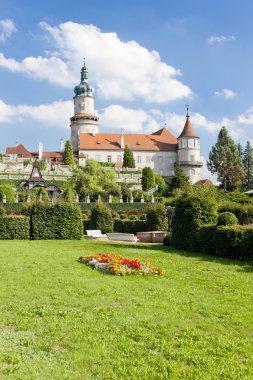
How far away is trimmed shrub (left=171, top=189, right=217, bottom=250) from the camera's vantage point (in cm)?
1709

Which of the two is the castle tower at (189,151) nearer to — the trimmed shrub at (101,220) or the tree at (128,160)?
the tree at (128,160)

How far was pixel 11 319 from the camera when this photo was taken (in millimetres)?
6504

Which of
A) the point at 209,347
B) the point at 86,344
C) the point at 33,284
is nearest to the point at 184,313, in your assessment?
the point at 209,347

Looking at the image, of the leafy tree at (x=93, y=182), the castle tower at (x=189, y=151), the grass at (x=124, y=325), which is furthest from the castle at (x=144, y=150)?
the grass at (x=124, y=325)

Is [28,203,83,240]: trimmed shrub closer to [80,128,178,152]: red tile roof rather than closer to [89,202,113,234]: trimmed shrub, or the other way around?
[89,202,113,234]: trimmed shrub

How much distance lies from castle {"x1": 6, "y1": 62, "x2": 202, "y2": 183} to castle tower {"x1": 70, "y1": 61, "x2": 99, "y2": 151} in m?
0.55

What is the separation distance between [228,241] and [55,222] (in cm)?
1098

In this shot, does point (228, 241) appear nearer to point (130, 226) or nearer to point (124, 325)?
point (124, 325)

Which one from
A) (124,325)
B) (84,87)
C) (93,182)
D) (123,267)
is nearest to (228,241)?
(123,267)

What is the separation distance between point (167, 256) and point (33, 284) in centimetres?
654

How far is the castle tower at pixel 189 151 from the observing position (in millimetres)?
83562

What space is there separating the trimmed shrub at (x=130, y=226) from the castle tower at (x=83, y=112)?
60654 mm

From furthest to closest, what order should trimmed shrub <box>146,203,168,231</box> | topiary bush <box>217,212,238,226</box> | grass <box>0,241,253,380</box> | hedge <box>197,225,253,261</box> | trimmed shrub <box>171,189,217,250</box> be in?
trimmed shrub <box>146,203,168,231</box> < trimmed shrub <box>171,189,217,250</box> < topiary bush <box>217,212,238,226</box> < hedge <box>197,225,253,261</box> < grass <box>0,241,253,380</box>

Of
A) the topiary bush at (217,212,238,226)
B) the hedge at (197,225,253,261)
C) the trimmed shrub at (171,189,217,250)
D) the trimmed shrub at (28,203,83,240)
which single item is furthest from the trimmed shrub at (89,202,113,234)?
the topiary bush at (217,212,238,226)
